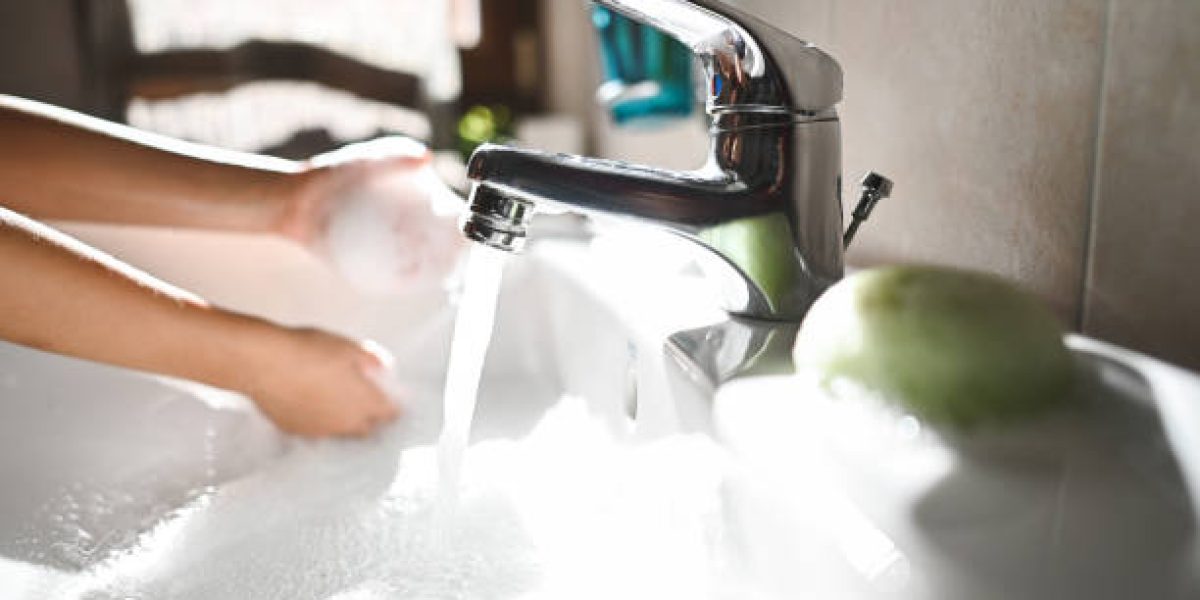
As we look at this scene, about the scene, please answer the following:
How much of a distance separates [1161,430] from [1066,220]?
17cm

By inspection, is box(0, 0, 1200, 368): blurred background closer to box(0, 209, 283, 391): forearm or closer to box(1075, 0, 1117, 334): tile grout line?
box(1075, 0, 1117, 334): tile grout line

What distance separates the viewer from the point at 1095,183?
388 mm

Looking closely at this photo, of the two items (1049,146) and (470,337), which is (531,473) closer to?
(470,337)

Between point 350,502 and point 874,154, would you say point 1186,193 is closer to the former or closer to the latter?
point 874,154

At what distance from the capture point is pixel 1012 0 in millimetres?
428

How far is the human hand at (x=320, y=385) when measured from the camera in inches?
23.4

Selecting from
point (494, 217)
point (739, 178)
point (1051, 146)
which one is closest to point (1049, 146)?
point (1051, 146)

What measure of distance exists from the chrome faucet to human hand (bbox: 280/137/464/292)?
331mm

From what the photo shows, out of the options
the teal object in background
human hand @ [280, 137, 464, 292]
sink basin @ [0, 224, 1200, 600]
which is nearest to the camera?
sink basin @ [0, 224, 1200, 600]

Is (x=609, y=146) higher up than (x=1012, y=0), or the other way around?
(x=1012, y=0)

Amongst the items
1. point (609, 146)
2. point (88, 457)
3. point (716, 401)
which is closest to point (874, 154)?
point (716, 401)

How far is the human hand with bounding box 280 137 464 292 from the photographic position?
0.71m

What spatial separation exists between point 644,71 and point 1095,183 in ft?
2.24

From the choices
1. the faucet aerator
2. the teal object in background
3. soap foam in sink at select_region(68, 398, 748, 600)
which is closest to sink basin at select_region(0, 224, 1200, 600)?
soap foam in sink at select_region(68, 398, 748, 600)
